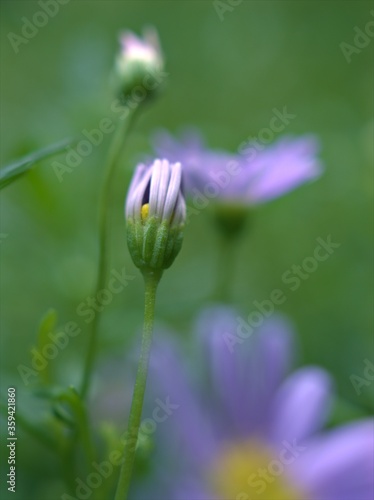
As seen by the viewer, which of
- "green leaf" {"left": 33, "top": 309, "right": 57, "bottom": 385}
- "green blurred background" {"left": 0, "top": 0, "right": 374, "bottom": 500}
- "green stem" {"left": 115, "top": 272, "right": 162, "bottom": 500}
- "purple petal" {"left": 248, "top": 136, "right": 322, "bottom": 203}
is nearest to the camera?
"green stem" {"left": 115, "top": 272, "right": 162, "bottom": 500}

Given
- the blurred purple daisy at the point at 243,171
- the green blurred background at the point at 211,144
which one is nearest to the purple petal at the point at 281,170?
the blurred purple daisy at the point at 243,171

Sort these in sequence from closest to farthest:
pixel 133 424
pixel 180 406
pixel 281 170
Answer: pixel 133 424 → pixel 180 406 → pixel 281 170

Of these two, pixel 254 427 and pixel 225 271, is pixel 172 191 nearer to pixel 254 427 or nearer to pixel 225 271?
pixel 254 427

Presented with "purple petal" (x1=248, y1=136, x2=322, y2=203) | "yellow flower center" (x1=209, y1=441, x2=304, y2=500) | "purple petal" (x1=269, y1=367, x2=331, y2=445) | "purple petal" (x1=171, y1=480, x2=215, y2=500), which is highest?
"purple petal" (x1=248, y1=136, x2=322, y2=203)

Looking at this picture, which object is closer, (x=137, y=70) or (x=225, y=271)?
(x=137, y=70)

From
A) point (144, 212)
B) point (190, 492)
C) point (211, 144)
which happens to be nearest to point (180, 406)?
point (190, 492)

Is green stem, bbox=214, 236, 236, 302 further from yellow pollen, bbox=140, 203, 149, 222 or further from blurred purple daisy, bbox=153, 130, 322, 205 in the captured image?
yellow pollen, bbox=140, 203, 149, 222

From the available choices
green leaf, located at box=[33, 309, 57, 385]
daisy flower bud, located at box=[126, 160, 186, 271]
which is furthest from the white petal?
green leaf, located at box=[33, 309, 57, 385]
